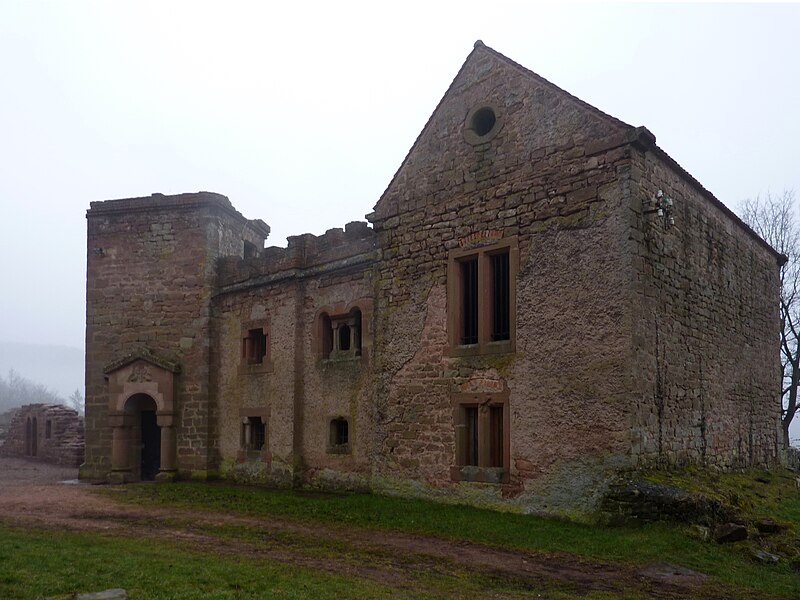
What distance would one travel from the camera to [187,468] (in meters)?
18.0

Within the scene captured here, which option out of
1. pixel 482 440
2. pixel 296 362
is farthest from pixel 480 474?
pixel 296 362

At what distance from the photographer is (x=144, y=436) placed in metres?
19.4

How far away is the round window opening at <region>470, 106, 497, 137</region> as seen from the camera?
13039mm

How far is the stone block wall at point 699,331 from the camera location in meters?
11.2

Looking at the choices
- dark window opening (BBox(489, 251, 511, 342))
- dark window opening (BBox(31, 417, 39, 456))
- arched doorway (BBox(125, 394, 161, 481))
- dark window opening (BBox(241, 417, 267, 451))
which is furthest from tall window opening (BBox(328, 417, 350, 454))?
dark window opening (BBox(31, 417, 39, 456))

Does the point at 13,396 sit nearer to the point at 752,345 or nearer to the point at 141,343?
the point at 141,343

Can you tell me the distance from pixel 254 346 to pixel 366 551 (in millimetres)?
9445

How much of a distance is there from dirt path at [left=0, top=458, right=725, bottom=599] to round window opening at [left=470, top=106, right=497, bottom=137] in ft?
24.3

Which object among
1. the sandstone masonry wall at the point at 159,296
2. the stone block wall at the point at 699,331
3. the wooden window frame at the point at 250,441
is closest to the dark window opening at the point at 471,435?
the stone block wall at the point at 699,331

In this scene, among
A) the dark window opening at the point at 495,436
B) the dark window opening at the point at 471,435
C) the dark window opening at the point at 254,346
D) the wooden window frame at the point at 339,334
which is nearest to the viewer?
the dark window opening at the point at 495,436

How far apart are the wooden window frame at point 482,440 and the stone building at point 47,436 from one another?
16518mm

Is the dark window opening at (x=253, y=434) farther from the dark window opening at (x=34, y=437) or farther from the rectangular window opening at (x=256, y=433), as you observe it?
the dark window opening at (x=34, y=437)

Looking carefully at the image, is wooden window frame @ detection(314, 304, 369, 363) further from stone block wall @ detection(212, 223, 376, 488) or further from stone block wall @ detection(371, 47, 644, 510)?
stone block wall @ detection(371, 47, 644, 510)

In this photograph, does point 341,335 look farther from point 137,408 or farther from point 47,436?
point 47,436
